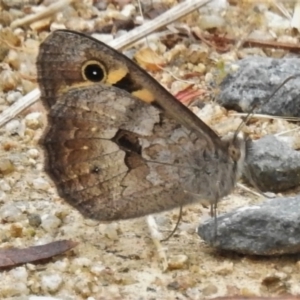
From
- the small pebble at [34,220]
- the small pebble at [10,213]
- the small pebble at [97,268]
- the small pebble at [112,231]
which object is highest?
the small pebble at [10,213]

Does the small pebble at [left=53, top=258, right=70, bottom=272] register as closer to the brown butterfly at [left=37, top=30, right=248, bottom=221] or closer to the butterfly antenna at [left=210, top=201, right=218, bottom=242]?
the brown butterfly at [left=37, top=30, right=248, bottom=221]

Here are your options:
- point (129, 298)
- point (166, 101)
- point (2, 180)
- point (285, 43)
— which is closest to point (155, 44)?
point (285, 43)

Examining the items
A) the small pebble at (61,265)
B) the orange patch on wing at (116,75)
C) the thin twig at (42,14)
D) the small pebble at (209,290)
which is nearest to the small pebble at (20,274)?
the small pebble at (61,265)

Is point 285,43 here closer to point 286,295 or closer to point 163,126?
point 163,126

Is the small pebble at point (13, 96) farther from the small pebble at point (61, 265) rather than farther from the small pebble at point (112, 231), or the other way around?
the small pebble at point (61, 265)

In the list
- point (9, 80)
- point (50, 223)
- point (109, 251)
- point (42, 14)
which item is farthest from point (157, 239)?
point (42, 14)

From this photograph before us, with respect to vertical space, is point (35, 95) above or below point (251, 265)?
above
